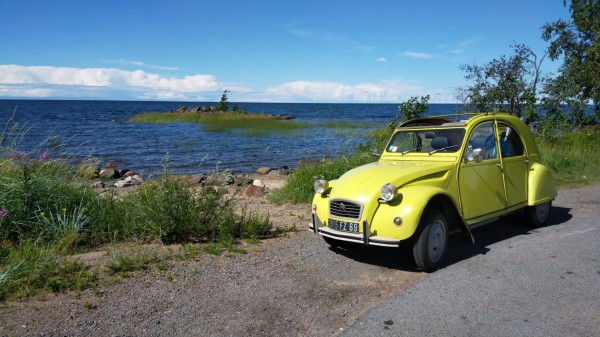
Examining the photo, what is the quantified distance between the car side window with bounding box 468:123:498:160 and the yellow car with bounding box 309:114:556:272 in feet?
0.05

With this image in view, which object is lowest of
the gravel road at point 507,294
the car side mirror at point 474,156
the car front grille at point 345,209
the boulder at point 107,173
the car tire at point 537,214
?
the boulder at point 107,173

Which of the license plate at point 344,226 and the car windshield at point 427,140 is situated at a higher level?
the car windshield at point 427,140

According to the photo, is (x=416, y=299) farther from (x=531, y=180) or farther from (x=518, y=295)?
(x=531, y=180)

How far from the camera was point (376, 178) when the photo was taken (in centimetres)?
584

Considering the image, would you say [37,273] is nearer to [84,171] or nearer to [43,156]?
[43,156]

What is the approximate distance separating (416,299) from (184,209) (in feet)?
11.5

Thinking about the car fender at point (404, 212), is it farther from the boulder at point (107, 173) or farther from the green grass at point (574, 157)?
the boulder at point (107, 173)

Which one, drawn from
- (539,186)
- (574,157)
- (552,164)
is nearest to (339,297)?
(539,186)

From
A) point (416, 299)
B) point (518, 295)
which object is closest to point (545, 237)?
point (518, 295)

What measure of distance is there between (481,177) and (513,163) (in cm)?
101

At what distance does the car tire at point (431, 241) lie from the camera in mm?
5387

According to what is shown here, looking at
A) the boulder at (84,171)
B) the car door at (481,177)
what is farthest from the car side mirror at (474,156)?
the boulder at (84,171)

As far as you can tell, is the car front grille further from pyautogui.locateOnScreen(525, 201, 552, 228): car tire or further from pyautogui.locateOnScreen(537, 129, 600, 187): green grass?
pyautogui.locateOnScreen(537, 129, 600, 187): green grass

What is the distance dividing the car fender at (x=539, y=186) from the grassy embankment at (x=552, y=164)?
4.34 meters
